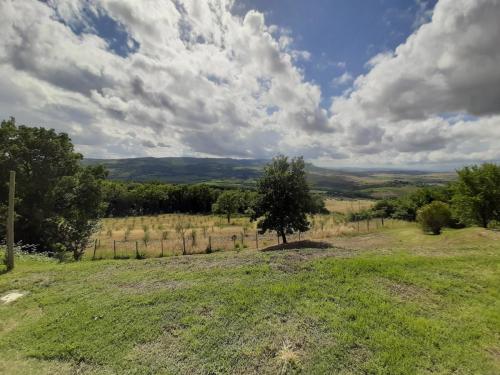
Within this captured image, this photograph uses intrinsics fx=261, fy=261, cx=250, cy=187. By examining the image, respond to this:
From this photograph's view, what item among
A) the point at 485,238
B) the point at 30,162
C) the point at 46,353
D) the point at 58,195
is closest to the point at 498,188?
the point at 485,238

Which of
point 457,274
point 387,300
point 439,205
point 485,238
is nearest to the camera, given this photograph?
point 387,300

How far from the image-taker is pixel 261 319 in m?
6.86

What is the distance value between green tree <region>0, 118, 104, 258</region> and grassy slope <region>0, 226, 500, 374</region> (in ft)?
37.6

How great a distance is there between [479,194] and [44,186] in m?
42.1

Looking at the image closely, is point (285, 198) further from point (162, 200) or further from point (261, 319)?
point (162, 200)

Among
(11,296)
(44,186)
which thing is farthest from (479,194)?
(44,186)

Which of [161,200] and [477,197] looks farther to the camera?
[161,200]

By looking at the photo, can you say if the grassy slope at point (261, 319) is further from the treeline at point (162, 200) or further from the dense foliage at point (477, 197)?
the treeline at point (162, 200)

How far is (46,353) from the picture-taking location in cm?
605

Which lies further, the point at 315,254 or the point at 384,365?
the point at 315,254

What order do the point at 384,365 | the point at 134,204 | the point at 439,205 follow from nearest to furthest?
1. the point at 384,365
2. the point at 439,205
3. the point at 134,204

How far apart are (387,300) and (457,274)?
15.4ft

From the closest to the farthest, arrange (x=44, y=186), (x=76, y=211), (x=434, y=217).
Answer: (x=44, y=186)
(x=76, y=211)
(x=434, y=217)

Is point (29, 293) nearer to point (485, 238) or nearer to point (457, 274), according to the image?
point (457, 274)
